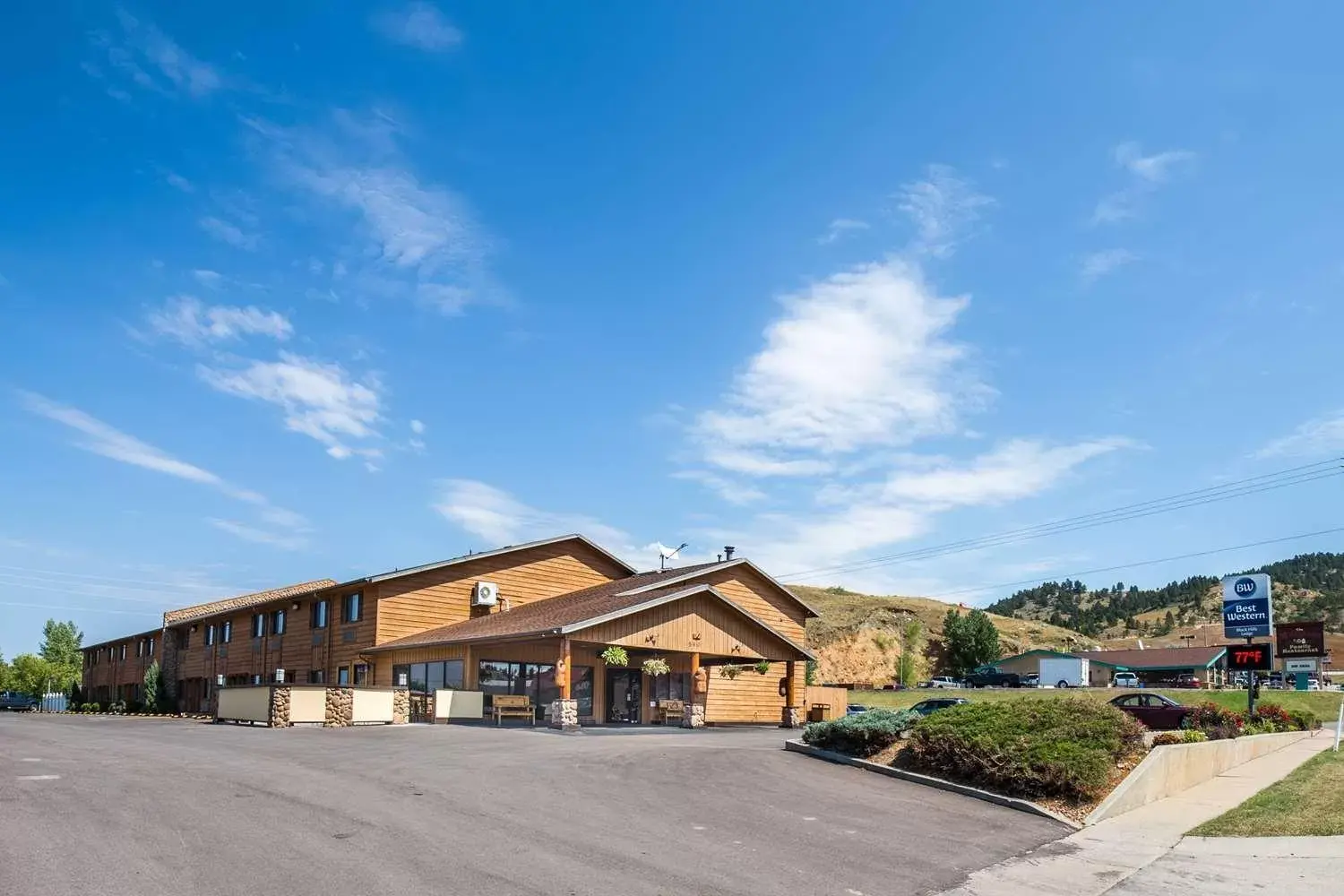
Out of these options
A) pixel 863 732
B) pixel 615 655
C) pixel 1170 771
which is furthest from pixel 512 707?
pixel 1170 771

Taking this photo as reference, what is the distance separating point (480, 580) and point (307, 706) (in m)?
11.5

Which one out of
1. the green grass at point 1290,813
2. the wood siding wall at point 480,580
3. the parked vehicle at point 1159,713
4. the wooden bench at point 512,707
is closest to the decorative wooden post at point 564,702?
the wooden bench at point 512,707

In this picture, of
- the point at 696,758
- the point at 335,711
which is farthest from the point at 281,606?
the point at 696,758

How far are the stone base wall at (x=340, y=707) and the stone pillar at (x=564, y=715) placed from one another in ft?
21.2

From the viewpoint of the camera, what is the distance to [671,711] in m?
35.2

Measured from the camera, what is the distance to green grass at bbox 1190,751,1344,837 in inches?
558

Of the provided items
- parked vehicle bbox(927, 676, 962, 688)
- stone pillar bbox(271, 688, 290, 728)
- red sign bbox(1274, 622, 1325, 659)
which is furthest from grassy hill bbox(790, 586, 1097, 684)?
stone pillar bbox(271, 688, 290, 728)

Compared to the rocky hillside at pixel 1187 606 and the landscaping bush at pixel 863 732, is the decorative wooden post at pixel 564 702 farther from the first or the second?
the rocky hillside at pixel 1187 606

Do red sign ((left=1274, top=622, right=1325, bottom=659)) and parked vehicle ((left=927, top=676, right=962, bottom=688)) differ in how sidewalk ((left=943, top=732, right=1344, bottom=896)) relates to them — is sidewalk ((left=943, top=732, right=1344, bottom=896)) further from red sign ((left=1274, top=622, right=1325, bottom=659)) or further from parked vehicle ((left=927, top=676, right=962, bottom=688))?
parked vehicle ((left=927, top=676, right=962, bottom=688))

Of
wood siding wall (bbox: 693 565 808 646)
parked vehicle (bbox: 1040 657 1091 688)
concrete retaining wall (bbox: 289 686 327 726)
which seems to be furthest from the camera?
parked vehicle (bbox: 1040 657 1091 688)

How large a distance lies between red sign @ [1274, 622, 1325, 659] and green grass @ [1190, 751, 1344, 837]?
1664 inches

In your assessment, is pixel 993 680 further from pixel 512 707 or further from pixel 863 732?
pixel 863 732

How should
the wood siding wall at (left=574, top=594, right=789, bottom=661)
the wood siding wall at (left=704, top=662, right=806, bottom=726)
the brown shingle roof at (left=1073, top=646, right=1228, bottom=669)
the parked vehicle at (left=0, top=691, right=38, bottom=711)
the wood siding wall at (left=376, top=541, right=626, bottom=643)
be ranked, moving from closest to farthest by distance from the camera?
the wood siding wall at (left=574, top=594, right=789, bottom=661) < the wood siding wall at (left=376, top=541, right=626, bottom=643) < the wood siding wall at (left=704, top=662, right=806, bottom=726) < the parked vehicle at (left=0, top=691, right=38, bottom=711) < the brown shingle roof at (left=1073, top=646, right=1228, bottom=669)

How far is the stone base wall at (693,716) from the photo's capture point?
34.1m
